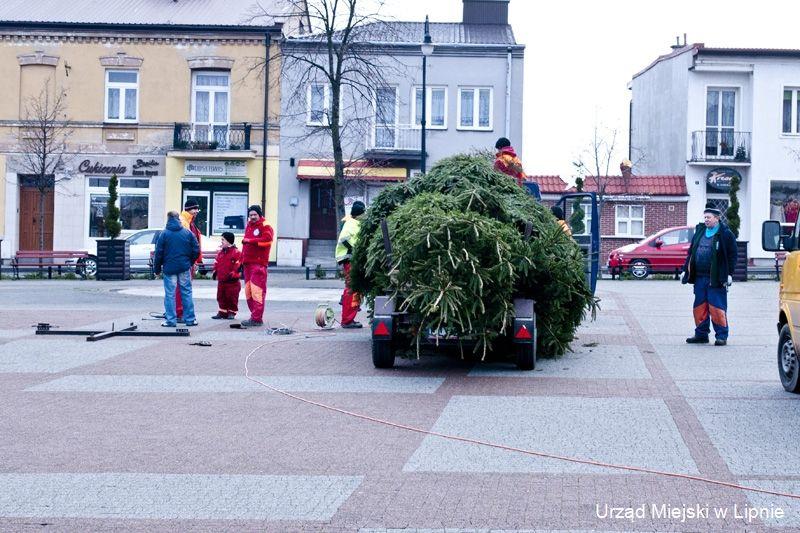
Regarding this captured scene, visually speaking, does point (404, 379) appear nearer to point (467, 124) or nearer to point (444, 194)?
point (444, 194)

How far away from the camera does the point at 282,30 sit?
41094 millimetres

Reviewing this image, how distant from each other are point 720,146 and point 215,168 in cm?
2070

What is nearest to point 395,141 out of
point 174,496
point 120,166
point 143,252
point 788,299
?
point 120,166

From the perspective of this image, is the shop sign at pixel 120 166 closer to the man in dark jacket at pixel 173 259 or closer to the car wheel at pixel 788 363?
the man in dark jacket at pixel 173 259

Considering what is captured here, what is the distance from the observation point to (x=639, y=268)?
3384 cm

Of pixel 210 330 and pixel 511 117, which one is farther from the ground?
pixel 511 117

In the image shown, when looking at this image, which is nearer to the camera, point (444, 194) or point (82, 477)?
point (82, 477)

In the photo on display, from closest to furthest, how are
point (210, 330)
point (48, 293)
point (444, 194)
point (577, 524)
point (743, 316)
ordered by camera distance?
point (577, 524), point (444, 194), point (210, 330), point (743, 316), point (48, 293)

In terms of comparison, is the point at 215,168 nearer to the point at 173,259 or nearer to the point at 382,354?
the point at 173,259

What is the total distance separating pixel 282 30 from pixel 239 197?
673cm

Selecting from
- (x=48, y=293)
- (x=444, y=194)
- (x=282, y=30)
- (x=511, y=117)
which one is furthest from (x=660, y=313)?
(x=282, y=30)

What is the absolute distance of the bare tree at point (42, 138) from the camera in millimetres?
38906

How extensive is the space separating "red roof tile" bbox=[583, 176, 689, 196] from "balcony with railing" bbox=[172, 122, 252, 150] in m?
13.9

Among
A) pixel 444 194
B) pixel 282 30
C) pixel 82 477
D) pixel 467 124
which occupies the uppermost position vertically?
pixel 282 30
